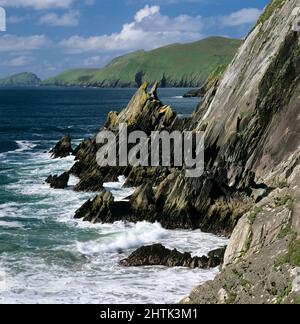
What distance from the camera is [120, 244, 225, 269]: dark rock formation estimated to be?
3091 cm

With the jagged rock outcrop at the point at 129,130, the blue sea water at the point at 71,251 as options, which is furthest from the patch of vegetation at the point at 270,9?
the blue sea water at the point at 71,251

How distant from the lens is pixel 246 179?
1748 inches

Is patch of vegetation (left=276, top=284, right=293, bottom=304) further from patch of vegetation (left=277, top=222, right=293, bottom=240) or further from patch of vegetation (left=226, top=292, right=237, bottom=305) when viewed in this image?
patch of vegetation (left=277, top=222, right=293, bottom=240)

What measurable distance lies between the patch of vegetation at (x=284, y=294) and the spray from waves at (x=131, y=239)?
1741 cm

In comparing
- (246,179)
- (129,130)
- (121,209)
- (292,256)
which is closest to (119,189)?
(121,209)

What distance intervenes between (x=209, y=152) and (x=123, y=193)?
953 centimetres

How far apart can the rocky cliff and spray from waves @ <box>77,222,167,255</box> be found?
143 cm

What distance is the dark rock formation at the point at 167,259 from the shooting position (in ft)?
101

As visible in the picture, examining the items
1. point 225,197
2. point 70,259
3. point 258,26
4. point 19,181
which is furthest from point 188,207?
point 258,26

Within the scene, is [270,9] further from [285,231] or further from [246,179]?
[285,231]

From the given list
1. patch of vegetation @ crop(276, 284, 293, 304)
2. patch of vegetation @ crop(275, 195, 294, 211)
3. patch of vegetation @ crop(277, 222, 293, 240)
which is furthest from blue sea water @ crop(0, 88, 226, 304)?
patch of vegetation @ crop(276, 284, 293, 304)

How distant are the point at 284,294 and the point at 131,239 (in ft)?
62.4

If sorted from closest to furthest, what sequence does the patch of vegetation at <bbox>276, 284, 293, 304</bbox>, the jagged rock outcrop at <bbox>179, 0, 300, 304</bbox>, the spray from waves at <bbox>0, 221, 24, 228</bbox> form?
1. the patch of vegetation at <bbox>276, 284, 293, 304</bbox>
2. the jagged rock outcrop at <bbox>179, 0, 300, 304</bbox>
3. the spray from waves at <bbox>0, 221, 24, 228</bbox>

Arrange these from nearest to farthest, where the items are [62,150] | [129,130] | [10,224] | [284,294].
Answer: [284,294], [10,224], [129,130], [62,150]
